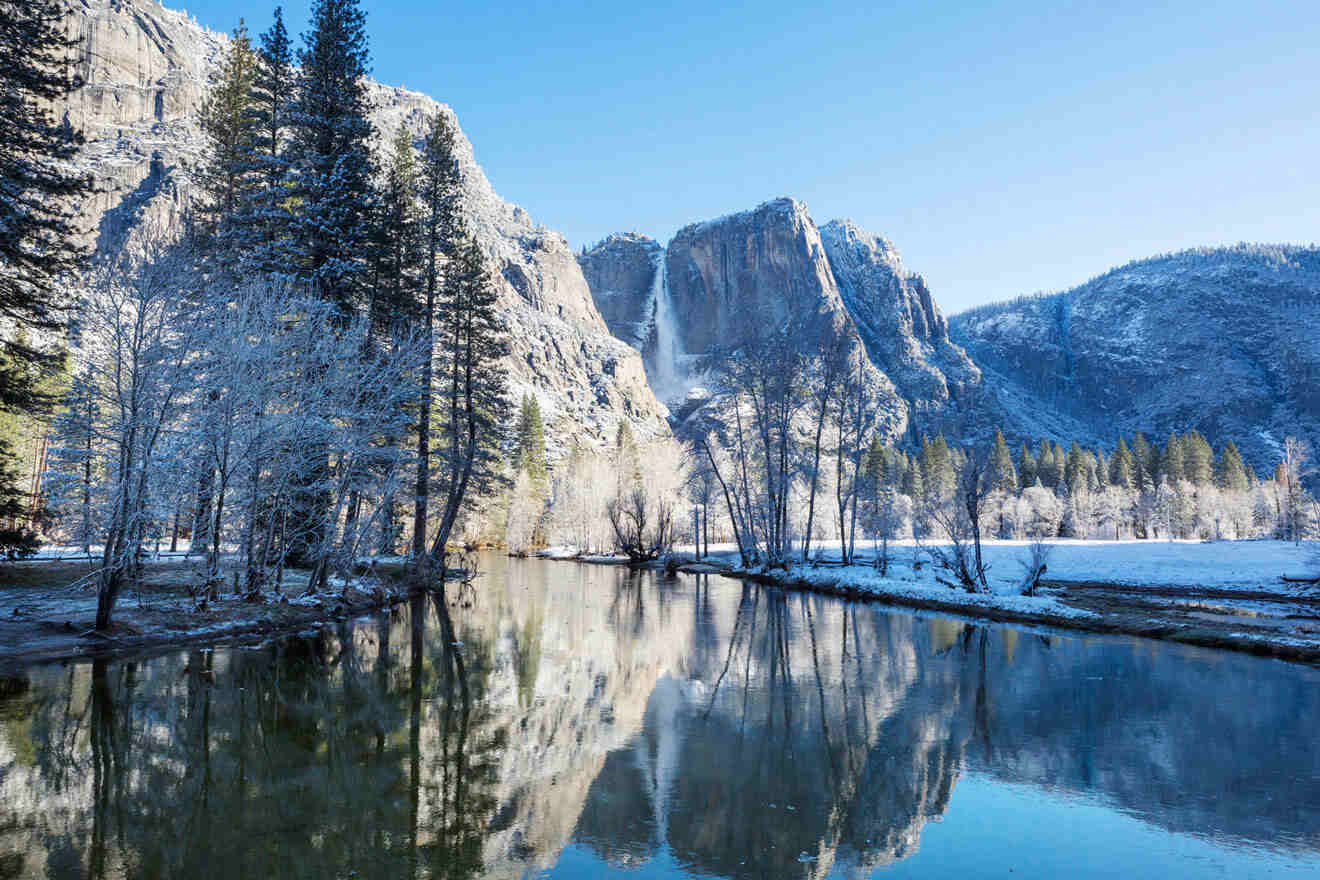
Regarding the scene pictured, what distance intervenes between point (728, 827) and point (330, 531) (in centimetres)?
1725

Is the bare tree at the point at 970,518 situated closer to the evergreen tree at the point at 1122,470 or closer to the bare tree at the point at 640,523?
the bare tree at the point at 640,523

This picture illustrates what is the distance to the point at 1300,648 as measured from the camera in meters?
17.2

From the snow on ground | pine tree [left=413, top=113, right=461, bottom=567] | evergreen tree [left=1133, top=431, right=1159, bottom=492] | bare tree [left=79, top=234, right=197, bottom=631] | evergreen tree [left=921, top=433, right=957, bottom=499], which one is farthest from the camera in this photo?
evergreen tree [left=1133, top=431, right=1159, bottom=492]

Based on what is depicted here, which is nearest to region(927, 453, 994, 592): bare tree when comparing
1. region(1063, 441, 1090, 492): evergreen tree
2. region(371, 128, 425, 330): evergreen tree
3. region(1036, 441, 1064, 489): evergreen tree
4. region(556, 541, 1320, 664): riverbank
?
region(556, 541, 1320, 664): riverbank

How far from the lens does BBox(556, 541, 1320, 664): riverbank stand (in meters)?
20.9

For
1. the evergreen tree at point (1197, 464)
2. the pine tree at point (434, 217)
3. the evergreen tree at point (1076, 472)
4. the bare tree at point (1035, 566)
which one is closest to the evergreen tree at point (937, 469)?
the evergreen tree at point (1076, 472)

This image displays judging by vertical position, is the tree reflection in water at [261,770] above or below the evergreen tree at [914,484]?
below

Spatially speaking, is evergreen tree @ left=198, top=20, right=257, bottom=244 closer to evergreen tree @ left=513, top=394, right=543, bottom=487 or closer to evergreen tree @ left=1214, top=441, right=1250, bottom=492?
evergreen tree @ left=513, top=394, right=543, bottom=487

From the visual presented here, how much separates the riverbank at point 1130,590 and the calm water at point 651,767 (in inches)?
189

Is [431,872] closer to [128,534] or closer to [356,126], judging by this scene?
[128,534]

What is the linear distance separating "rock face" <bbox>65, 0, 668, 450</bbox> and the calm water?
382 ft

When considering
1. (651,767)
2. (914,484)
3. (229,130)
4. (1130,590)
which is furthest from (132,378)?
(914,484)

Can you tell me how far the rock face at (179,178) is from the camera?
5354 inches

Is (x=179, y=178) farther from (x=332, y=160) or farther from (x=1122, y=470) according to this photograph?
(x=1122, y=470)
